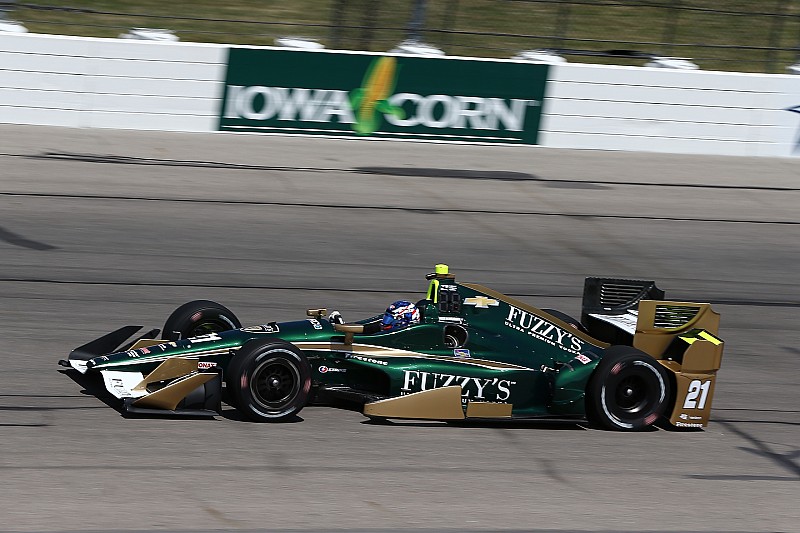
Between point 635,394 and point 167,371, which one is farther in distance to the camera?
point 635,394

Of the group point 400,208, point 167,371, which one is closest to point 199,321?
point 167,371

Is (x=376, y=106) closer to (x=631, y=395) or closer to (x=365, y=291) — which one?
(x=365, y=291)

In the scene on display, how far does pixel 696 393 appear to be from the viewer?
8.66 meters

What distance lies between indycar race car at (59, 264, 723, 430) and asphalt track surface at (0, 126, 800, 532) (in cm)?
19

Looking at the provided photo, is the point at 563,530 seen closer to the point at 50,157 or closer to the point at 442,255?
the point at 442,255

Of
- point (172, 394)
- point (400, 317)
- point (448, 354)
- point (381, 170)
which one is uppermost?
point (381, 170)

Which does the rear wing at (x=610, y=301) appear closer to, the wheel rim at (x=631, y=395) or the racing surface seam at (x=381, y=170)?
the wheel rim at (x=631, y=395)

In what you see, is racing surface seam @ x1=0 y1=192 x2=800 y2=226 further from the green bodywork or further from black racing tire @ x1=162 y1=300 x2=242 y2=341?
the green bodywork

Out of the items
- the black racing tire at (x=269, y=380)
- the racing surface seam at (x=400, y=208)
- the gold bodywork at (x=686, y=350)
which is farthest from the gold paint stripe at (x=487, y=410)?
the racing surface seam at (x=400, y=208)

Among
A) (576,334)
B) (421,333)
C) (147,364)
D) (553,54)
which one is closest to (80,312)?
(147,364)

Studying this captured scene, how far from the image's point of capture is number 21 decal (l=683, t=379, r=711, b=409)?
8648 mm

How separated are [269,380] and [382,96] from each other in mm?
12915

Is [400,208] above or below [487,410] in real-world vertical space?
above

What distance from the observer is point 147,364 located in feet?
25.9
